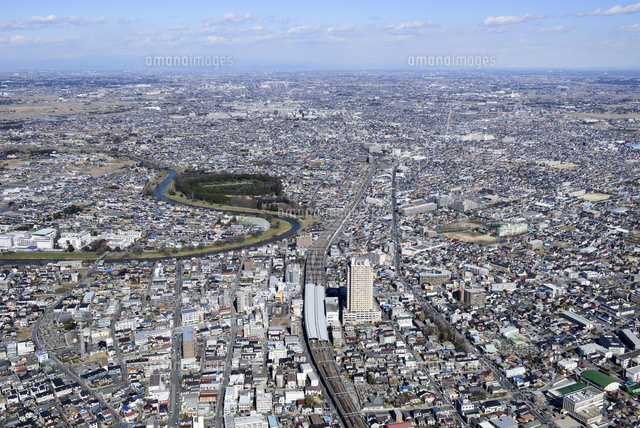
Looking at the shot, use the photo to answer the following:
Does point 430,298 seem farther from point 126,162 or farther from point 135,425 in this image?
point 126,162

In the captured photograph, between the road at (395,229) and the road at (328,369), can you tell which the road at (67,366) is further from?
the road at (395,229)

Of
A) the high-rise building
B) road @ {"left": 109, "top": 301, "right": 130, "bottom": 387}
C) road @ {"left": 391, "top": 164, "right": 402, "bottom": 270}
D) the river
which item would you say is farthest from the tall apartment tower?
the river

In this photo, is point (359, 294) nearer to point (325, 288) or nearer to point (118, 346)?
point (325, 288)

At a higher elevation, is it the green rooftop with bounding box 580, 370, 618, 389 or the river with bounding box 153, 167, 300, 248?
the river with bounding box 153, 167, 300, 248

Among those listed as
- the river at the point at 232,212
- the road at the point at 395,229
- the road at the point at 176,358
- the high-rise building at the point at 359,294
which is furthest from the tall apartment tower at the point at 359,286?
the river at the point at 232,212

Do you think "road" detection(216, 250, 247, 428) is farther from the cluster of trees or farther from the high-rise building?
the cluster of trees
